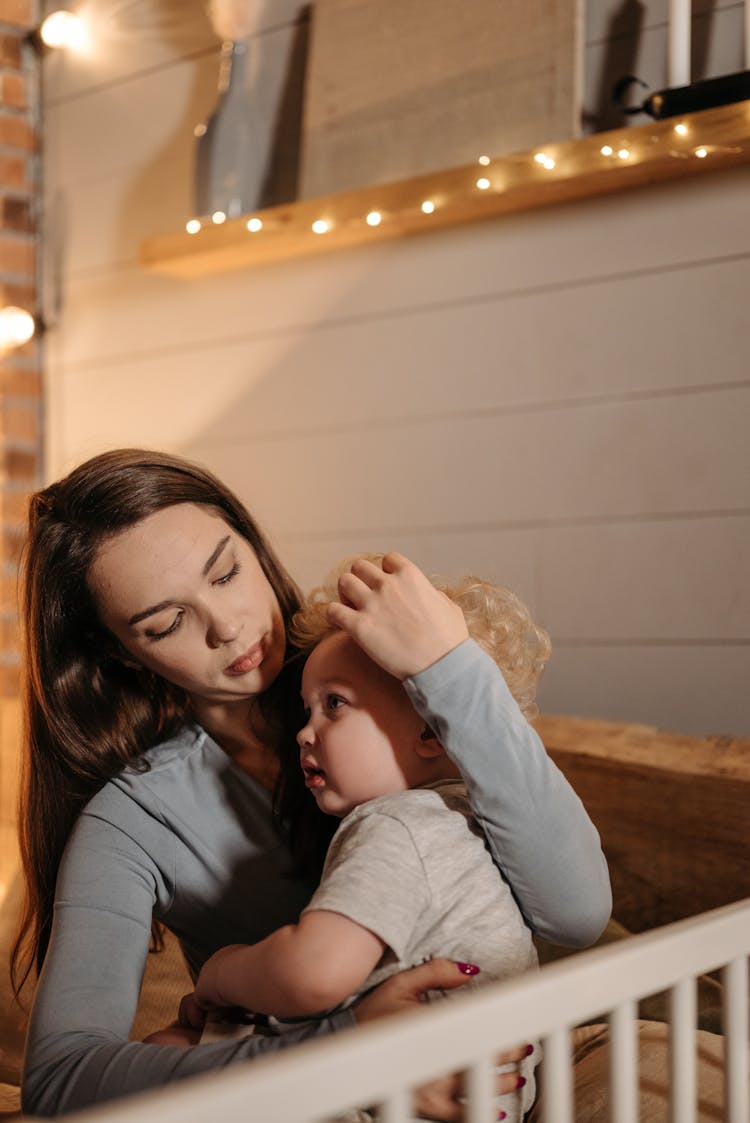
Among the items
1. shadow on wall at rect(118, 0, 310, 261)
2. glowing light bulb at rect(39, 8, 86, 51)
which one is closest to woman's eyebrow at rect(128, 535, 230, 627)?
shadow on wall at rect(118, 0, 310, 261)

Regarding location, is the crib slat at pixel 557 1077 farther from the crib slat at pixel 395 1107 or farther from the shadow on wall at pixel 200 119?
the shadow on wall at pixel 200 119

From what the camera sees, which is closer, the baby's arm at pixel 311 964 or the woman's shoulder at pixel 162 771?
the baby's arm at pixel 311 964

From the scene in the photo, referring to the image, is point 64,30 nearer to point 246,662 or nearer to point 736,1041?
point 246,662

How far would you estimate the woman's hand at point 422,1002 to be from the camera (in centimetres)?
88

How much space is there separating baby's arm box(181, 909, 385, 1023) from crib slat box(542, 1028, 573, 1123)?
23 cm

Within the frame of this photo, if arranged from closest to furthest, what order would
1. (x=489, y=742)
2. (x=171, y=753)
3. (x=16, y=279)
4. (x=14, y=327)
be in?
(x=489, y=742), (x=171, y=753), (x=14, y=327), (x=16, y=279)

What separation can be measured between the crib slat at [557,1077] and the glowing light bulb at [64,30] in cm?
271

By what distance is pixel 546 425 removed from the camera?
79.9 inches

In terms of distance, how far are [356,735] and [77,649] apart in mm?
431

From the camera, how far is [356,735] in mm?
1052

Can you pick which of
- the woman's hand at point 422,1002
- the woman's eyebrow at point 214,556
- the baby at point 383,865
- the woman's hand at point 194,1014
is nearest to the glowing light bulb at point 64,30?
the woman's eyebrow at point 214,556

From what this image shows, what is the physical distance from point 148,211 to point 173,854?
1847 millimetres

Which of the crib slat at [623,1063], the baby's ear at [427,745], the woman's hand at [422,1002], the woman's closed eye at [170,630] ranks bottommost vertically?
the woman's hand at [422,1002]

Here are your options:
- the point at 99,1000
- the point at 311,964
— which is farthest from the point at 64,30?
the point at 311,964
